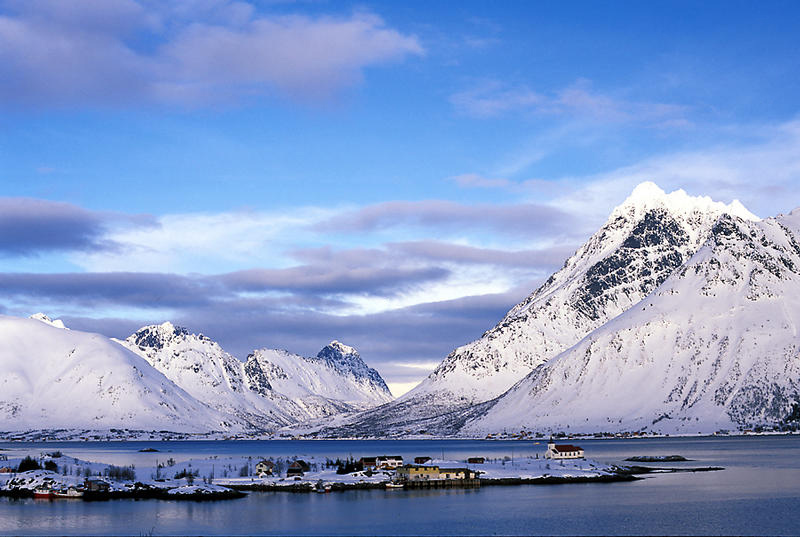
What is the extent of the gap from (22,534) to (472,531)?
4989 cm

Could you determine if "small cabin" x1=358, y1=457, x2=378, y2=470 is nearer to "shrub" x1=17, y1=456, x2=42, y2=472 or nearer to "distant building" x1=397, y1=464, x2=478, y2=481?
"distant building" x1=397, y1=464, x2=478, y2=481

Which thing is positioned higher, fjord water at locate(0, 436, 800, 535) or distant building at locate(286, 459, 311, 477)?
distant building at locate(286, 459, 311, 477)

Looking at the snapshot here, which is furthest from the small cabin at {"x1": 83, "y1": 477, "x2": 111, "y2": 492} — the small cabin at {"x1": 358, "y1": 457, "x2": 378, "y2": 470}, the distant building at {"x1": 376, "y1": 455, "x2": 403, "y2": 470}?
the distant building at {"x1": 376, "y1": 455, "x2": 403, "y2": 470}

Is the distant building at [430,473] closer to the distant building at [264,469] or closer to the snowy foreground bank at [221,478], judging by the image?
the snowy foreground bank at [221,478]

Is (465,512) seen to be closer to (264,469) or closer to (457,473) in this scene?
(457,473)

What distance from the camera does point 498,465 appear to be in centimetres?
19438

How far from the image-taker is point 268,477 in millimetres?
178500

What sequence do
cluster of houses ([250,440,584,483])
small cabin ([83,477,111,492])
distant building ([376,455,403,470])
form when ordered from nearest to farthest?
small cabin ([83,477,111,492])
cluster of houses ([250,440,584,483])
distant building ([376,455,403,470])

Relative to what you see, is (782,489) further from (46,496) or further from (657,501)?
(46,496)

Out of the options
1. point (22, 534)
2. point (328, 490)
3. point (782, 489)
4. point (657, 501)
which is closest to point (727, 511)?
point (657, 501)

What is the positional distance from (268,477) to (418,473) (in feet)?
88.9

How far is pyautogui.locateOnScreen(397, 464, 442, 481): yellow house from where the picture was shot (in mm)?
172375

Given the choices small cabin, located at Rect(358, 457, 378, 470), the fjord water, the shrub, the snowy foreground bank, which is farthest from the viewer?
small cabin, located at Rect(358, 457, 378, 470)

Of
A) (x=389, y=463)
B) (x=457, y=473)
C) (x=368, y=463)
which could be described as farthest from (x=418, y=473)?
(x=368, y=463)
